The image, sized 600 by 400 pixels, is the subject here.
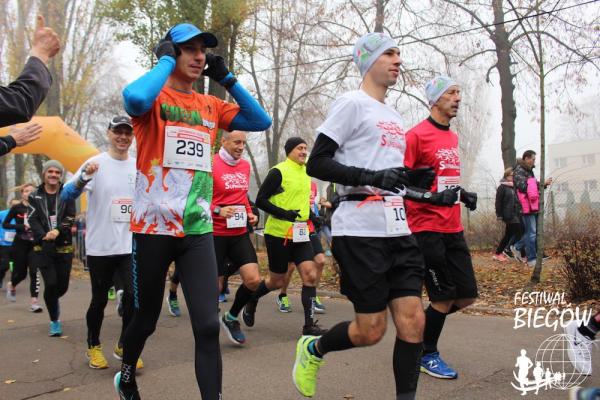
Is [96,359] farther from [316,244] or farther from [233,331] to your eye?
[316,244]

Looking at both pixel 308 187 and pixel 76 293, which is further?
pixel 76 293

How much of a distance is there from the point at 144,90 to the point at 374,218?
4.54ft

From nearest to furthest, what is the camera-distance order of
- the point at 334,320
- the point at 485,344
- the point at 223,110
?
1. the point at 223,110
2. the point at 485,344
3. the point at 334,320

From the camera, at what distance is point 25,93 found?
251cm

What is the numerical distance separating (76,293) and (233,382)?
23.1 feet

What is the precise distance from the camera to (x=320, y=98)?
2038cm

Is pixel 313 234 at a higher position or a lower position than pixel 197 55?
lower

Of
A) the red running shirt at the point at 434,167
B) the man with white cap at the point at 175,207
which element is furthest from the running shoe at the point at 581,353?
the man with white cap at the point at 175,207

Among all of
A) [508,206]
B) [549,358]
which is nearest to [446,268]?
[549,358]

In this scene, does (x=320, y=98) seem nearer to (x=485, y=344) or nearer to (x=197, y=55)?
(x=485, y=344)

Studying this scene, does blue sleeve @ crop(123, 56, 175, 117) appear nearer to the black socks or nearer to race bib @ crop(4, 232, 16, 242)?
the black socks

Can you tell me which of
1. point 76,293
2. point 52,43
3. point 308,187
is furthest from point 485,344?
point 76,293

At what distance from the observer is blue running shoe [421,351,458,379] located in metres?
4.07

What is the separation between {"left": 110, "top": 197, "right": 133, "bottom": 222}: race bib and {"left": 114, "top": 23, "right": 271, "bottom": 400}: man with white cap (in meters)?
1.81
